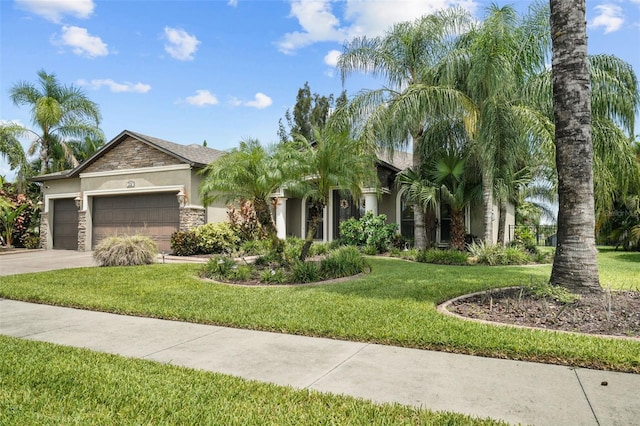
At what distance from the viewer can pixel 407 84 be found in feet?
49.6

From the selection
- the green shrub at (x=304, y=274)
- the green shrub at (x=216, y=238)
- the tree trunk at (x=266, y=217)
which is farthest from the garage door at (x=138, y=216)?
the green shrub at (x=304, y=274)

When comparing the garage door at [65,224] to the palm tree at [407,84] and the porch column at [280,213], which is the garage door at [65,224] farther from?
the palm tree at [407,84]

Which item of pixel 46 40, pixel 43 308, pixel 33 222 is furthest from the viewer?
pixel 33 222

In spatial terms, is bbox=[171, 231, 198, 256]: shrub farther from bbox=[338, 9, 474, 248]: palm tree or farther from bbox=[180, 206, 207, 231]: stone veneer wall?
bbox=[338, 9, 474, 248]: palm tree

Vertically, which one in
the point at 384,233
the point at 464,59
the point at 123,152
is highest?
the point at 464,59

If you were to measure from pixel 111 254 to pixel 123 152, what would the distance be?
28.4ft

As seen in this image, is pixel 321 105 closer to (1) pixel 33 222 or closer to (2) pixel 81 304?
(1) pixel 33 222

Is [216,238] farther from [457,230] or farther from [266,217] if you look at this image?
[457,230]

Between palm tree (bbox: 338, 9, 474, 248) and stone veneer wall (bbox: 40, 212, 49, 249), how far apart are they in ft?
57.6

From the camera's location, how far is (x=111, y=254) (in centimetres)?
1312

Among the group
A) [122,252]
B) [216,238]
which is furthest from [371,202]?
[122,252]

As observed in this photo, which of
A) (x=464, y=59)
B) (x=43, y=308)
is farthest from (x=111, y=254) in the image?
(x=464, y=59)

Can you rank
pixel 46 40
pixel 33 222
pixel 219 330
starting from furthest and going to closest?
pixel 33 222
pixel 46 40
pixel 219 330

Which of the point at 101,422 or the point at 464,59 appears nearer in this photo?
the point at 101,422
